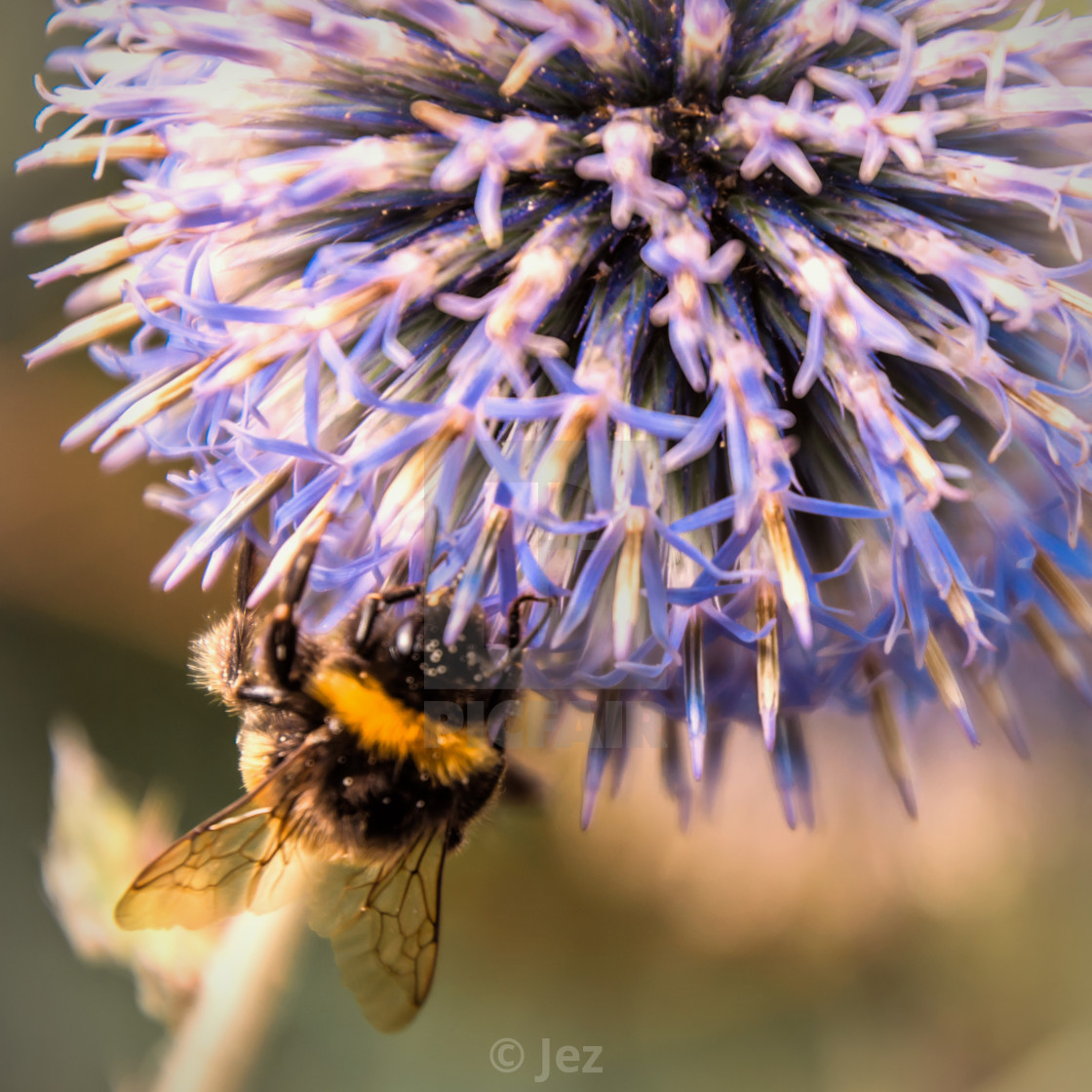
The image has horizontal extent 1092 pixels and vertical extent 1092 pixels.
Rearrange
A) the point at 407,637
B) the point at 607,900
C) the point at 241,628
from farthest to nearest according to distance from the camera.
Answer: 1. the point at 607,900
2. the point at 241,628
3. the point at 407,637

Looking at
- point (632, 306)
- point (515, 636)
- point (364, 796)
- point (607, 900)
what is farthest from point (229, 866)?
point (607, 900)

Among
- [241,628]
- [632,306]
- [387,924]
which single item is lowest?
[387,924]

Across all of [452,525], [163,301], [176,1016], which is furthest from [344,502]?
[176,1016]

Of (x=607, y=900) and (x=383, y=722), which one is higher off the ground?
(x=383, y=722)

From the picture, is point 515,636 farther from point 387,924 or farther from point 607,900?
point 607,900

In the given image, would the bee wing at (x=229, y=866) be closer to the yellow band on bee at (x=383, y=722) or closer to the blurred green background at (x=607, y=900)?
the yellow band on bee at (x=383, y=722)
